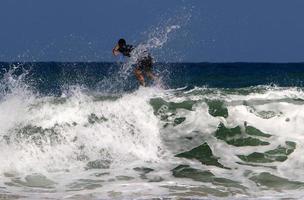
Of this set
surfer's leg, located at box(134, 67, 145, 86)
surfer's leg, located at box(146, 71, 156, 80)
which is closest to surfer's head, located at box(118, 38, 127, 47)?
surfer's leg, located at box(134, 67, 145, 86)

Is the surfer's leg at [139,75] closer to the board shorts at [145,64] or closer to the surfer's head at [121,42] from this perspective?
the board shorts at [145,64]

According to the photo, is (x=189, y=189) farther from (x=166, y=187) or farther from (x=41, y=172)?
(x=41, y=172)

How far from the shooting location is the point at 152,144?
11344mm

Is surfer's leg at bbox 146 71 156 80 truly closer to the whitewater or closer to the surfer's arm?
the whitewater

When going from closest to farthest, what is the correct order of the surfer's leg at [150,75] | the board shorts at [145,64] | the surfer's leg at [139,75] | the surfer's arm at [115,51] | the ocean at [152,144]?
the ocean at [152,144], the surfer's arm at [115,51], the board shorts at [145,64], the surfer's leg at [139,75], the surfer's leg at [150,75]

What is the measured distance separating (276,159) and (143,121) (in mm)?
2999

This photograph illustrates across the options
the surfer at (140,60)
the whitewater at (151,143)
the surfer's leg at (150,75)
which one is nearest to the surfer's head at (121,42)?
the surfer at (140,60)

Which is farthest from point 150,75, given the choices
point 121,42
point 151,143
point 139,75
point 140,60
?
point 151,143

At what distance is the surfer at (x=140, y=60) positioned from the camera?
13.0 metres

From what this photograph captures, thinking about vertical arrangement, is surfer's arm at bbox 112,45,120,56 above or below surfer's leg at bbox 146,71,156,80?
above

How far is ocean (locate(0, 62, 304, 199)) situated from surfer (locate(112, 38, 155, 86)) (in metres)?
0.43

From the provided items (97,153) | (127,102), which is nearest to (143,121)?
(127,102)

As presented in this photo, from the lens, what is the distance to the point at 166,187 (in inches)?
335

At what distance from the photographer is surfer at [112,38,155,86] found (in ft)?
42.7
